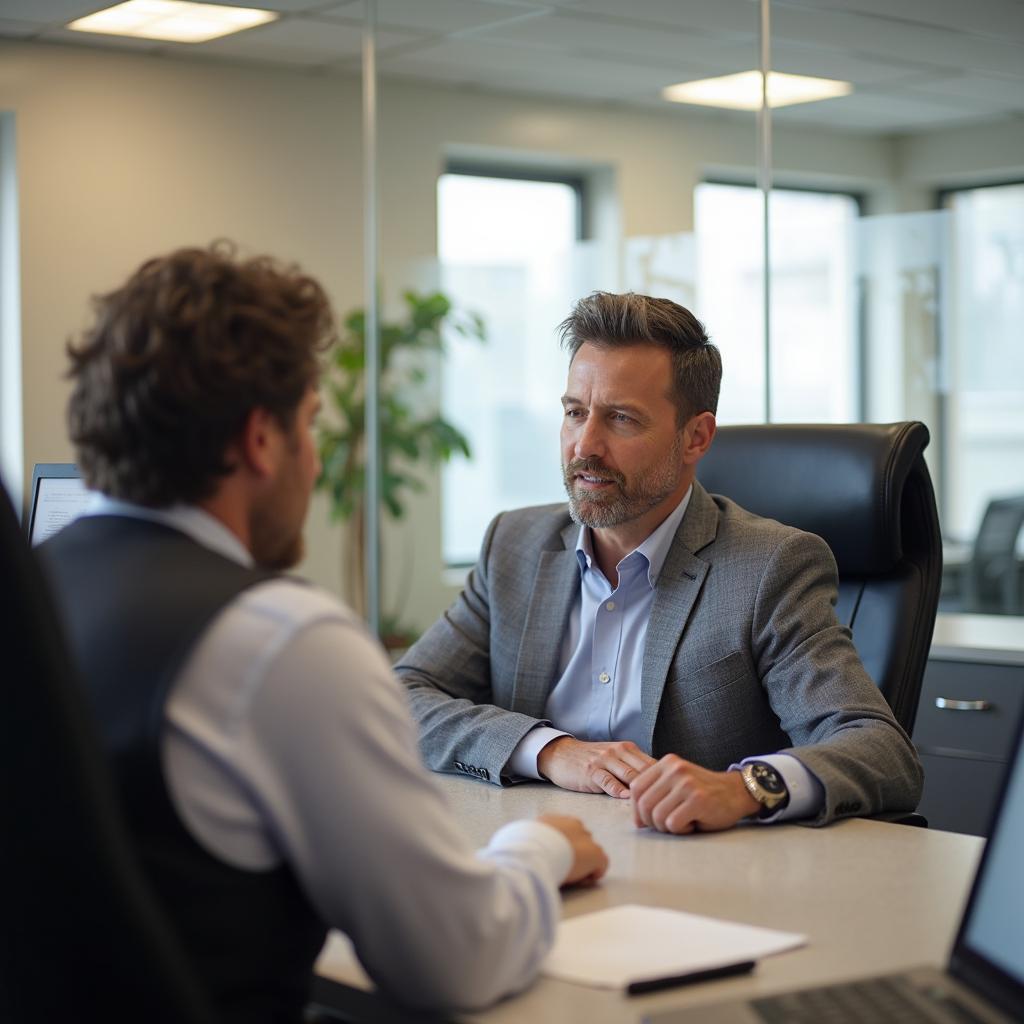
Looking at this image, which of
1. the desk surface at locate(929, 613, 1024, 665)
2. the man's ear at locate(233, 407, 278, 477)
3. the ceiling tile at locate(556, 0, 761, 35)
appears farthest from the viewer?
the ceiling tile at locate(556, 0, 761, 35)

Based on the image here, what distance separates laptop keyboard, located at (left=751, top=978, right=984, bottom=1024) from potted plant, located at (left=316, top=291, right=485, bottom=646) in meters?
4.14

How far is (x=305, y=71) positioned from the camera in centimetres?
556

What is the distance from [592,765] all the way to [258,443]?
37.7 inches

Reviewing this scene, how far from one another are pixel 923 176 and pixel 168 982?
354cm

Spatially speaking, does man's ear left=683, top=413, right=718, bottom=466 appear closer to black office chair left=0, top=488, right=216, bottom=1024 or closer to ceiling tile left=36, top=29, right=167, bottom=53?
black office chair left=0, top=488, right=216, bottom=1024

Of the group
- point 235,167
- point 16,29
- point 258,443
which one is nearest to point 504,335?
point 235,167

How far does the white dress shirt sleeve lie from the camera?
111 centimetres

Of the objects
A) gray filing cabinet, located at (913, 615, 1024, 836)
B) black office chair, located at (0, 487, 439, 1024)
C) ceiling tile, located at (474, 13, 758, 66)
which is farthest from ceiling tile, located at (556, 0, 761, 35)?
black office chair, located at (0, 487, 439, 1024)

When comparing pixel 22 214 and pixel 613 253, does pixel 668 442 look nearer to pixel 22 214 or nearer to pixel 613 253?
pixel 613 253

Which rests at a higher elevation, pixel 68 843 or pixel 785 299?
pixel 785 299

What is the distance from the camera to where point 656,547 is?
2383 millimetres

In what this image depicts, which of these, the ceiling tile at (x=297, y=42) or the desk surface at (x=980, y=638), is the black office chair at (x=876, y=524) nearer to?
the desk surface at (x=980, y=638)

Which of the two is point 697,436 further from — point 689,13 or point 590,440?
point 689,13

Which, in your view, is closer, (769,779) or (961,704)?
(769,779)
